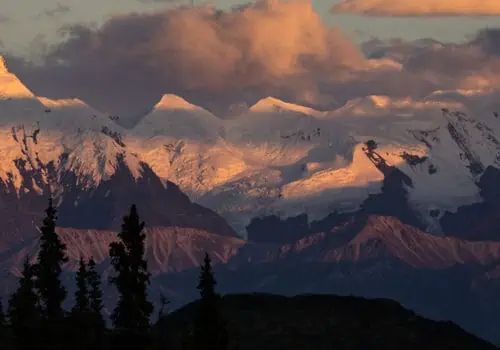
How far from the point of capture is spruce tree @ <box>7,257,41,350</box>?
15550 centimetres

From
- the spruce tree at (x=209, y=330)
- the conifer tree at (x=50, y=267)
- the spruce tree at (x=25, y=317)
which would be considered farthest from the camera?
the conifer tree at (x=50, y=267)

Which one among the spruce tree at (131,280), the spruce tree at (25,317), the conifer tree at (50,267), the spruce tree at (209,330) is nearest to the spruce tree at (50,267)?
the conifer tree at (50,267)

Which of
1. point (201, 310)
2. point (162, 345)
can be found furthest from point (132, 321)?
point (201, 310)

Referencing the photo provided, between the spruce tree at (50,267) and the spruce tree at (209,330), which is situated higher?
the spruce tree at (50,267)

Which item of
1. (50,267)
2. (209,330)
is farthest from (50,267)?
(209,330)

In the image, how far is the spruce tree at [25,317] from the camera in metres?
156

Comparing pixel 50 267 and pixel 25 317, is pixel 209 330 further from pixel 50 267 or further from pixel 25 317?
pixel 50 267

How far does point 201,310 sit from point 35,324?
56.9 feet

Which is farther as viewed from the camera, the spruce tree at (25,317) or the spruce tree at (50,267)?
the spruce tree at (50,267)

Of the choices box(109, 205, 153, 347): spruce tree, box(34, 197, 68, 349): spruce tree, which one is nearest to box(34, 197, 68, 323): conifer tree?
box(34, 197, 68, 349): spruce tree

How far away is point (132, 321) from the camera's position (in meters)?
179

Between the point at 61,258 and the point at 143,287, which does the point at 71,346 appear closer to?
the point at 143,287

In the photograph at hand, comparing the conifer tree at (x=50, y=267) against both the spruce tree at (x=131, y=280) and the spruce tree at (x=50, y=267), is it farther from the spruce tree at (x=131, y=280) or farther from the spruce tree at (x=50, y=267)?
the spruce tree at (x=131, y=280)

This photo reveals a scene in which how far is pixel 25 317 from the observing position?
592 ft
